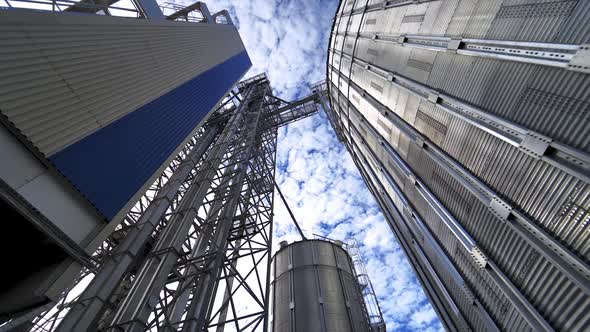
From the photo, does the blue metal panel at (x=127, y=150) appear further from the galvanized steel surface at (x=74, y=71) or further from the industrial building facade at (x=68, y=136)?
the galvanized steel surface at (x=74, y=71)

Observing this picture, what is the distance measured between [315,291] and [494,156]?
31.0ft

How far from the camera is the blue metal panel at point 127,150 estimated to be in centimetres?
864

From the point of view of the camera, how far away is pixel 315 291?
42.7 ft

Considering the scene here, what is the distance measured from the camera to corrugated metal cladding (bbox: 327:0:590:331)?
15.2 feet

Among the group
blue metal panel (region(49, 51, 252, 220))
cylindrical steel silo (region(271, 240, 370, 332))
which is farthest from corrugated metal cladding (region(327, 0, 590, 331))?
blue metal panel (region(49, 51, 252, 220))

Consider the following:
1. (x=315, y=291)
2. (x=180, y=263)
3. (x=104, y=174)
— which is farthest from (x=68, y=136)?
(x=315, y=291)

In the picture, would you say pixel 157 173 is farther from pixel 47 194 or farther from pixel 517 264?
pixel 517 264

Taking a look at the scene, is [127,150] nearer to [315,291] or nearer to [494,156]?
[315,291]

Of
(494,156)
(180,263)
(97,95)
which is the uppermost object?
(494,156)

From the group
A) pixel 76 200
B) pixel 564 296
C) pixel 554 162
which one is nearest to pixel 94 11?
pixel 76 200

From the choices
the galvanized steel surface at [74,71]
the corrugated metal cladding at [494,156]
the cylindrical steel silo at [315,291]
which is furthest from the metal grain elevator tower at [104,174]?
the corrugated metal cladding at [494,156]

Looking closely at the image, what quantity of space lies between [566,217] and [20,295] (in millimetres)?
11827

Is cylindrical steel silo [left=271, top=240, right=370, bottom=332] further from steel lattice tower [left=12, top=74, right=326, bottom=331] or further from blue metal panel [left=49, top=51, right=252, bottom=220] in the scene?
blue metal panel [left=49, top=51, right=252, bottom=220]

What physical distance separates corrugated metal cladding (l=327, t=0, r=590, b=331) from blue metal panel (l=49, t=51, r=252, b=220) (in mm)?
9631
